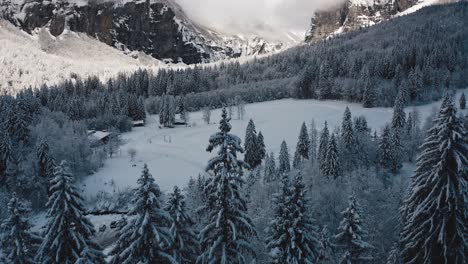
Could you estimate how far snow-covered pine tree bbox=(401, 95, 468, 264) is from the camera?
2109cm

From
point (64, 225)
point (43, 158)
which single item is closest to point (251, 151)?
point (43, 158)

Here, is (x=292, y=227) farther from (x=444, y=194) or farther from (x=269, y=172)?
(x=269, y=172)

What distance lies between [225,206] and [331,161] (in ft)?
194

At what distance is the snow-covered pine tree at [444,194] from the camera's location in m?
21.1

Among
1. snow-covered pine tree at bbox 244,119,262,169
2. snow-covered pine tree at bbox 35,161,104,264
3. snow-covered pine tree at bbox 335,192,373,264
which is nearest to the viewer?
snow-covered pine tree at bbox 35,161,104,264

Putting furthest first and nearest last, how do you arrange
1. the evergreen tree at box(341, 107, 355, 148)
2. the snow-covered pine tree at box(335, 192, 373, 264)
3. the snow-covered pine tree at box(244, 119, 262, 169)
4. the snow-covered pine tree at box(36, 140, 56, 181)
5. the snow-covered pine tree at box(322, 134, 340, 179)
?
the snow-covered pine tree at box(244, 119, 262, 169) → the evergreen tree at box(341, 107, 355, 148) → the snow-covered pine tree at box(36, 140, 56, 181) → the snow-covered pine tree at box(322, 134, 340, 179) → the snow-covered pine tree at box(335, 192, 373, 264)

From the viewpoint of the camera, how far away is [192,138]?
126438 millimetres

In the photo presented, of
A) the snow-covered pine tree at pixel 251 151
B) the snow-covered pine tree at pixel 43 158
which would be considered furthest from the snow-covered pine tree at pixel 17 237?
the snow-covered pine tree at pixel 251 151

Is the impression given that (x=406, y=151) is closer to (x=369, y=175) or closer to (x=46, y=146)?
(x=369, y=175)

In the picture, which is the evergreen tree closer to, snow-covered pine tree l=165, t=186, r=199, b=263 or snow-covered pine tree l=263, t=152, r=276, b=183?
snow-covered pine tree l=263, t=152, r=276, b=183

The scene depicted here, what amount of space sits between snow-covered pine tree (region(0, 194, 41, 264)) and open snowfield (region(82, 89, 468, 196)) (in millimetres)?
65094

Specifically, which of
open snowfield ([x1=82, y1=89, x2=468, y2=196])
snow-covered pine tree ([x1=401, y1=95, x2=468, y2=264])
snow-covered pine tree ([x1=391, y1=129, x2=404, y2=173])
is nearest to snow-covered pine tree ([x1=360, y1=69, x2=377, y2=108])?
open snowfield ([x1=82, y1=89, x2=468, y2=196])

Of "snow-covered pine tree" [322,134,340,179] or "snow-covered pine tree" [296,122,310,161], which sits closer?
"snow-covered pine tree" [322,134,340,179]

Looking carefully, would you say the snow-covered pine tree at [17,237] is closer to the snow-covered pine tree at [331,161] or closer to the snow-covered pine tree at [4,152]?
the snow-covered pine tree at [331,161]
